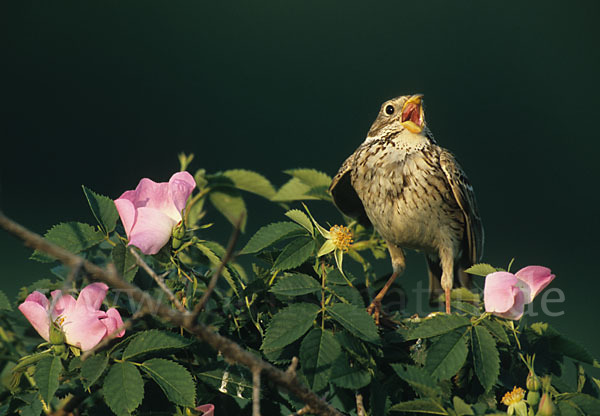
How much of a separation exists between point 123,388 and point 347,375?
1.06ft

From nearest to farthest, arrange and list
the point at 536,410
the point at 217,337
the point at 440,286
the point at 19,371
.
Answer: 1. the point at 217,337
2. the point at 536,410
3. the point at 19,371
4. the point at 440,286

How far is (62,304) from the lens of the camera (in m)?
0.96

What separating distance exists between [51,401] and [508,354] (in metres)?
0.72

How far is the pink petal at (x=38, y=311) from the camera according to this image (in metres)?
0.95

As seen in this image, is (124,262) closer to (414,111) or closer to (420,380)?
(420,380)

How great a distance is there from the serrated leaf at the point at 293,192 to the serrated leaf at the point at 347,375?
713 mm

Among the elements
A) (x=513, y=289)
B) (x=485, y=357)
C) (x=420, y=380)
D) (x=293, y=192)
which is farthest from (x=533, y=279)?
(x=293, y=192)

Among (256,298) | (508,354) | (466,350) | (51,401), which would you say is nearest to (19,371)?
(51,401)

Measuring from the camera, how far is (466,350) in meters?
0.95

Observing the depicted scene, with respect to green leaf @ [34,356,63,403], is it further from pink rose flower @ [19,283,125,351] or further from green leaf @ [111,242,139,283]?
green leaf @ [111,242,139,283]

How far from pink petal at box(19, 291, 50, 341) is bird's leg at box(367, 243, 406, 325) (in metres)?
0.50

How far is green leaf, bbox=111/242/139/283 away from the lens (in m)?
1.00

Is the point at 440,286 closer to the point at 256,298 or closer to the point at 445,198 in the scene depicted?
the point at 445,198

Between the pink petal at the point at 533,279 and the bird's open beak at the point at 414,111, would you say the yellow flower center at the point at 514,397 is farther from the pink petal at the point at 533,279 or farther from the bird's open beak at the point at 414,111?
the bird's open beak at the point at 414,111
